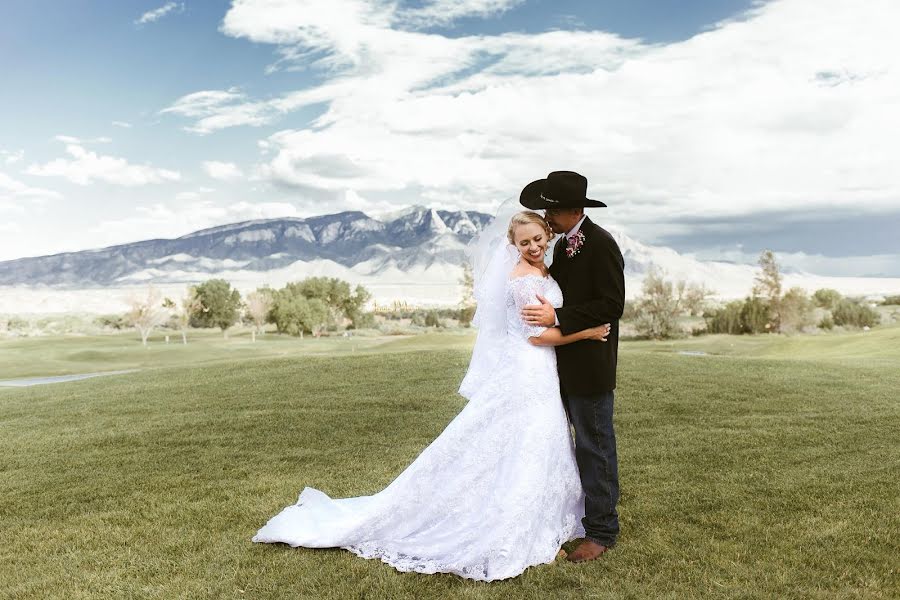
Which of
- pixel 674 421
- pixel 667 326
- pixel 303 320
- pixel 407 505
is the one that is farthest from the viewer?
pixel 303 320

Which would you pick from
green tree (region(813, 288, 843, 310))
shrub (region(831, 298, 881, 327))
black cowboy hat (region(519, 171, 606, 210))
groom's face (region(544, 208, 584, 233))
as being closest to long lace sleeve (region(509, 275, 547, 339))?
groom's face (region(544, 208, 584, 233))

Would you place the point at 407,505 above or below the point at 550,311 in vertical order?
below

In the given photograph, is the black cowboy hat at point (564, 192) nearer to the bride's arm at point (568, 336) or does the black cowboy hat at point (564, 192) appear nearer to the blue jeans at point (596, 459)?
the bride's arm at point (568, 336)

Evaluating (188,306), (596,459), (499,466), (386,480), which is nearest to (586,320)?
(596,459)

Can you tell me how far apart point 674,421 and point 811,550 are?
6.12 meters

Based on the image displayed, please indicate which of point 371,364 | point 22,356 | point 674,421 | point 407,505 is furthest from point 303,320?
point 407,505

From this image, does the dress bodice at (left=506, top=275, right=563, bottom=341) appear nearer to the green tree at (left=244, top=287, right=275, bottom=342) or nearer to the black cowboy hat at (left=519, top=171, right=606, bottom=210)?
the black cowboy hat at (left=519, top=171, right=606, bottom=210)

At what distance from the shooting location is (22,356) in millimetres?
40344

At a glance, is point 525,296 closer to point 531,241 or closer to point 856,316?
point 531,241

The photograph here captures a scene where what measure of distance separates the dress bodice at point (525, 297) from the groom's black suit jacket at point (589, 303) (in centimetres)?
10

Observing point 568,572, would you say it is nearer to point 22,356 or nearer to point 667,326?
point 22,356

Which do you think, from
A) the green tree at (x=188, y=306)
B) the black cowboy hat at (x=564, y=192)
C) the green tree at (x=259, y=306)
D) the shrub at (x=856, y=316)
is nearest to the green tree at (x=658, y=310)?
the shrub at (x=856, y=316)

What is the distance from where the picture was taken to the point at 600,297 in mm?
5062

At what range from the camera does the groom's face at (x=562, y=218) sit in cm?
513
